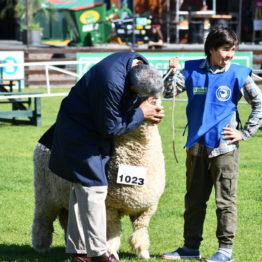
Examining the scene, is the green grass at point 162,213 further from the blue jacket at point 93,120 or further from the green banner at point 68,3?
the green banner at point 68,3

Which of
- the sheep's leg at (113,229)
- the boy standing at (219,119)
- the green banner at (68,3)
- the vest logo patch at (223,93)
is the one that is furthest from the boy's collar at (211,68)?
the green banner at (68,3)

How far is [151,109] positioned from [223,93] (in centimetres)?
58

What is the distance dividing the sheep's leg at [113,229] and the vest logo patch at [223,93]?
1.02 meters

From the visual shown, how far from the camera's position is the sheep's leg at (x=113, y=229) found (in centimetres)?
529

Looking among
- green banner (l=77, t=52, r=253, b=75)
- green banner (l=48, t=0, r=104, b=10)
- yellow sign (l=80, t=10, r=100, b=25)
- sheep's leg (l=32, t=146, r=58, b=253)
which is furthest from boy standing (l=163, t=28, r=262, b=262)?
green banner (l=48, t=0, r=104, b=10)

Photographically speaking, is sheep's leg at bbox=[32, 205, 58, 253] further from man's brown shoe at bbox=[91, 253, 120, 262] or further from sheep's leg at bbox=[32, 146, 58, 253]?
man's brown shoe at bbox=[91, 253, 120, 262]

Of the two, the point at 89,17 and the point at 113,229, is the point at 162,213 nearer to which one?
the point at 113,229

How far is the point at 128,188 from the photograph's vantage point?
5164 millimetres

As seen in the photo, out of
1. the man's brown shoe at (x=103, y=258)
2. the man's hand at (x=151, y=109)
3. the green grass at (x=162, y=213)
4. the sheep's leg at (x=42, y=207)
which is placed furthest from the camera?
the green grass at (x=162, y=213)

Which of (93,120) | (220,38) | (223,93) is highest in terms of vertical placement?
(220,38)

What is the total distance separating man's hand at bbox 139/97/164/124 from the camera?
498 centimetres

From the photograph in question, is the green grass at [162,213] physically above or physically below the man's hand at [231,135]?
below

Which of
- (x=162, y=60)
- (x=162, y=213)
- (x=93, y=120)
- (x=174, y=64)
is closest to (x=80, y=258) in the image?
(x=93, y=120)

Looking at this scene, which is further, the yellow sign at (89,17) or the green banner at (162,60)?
the yellow sign at (89,17)
